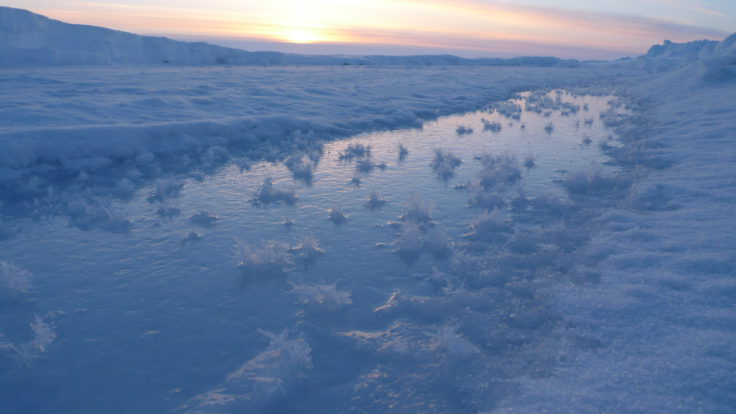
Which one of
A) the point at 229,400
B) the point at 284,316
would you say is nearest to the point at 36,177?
the point at 284,316

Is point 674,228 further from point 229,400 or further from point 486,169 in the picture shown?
point 229,400

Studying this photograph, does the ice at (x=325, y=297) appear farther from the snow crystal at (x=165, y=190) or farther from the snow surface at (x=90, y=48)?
the snow surface at (x=90, y=48)

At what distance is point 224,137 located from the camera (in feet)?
39.9

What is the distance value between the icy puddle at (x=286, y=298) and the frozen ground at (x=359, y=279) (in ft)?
0.08

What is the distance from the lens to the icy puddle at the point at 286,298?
313 centimetres

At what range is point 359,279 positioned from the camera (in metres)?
4.76

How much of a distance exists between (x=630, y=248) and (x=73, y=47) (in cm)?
5324

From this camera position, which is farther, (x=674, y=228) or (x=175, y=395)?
(x=674, y=228)

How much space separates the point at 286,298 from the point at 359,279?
91 centimetres

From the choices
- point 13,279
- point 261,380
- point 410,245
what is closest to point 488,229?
point 410,245

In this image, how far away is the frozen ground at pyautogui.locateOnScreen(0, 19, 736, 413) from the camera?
122 inches

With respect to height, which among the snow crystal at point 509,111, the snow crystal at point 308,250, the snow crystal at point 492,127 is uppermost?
the snow crystal at point 509,111

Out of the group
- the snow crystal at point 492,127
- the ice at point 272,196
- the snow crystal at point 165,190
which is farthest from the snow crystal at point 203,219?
the snow crystal at point 492,127

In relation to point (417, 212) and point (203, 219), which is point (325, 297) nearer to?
point (417, 212)
